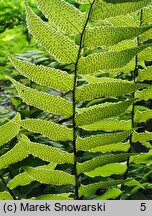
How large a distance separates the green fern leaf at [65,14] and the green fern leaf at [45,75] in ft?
0.30

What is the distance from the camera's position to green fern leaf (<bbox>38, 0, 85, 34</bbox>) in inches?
33.0

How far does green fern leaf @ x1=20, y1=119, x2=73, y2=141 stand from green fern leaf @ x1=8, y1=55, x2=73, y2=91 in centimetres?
8

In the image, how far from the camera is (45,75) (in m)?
0.90

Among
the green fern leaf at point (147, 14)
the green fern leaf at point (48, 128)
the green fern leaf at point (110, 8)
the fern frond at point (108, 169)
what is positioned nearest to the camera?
the green fern leaf at point (110, 8)

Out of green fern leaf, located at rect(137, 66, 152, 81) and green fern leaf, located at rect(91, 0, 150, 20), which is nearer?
green fern leaf, located at rect(91, 0, 150, 20)

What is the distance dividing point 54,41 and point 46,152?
246 millimetres

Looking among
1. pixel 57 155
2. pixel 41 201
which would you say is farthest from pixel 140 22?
pixel 41 201

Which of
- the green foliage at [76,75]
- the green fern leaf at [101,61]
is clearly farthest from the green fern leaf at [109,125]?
the green fern leaf at [101,61]

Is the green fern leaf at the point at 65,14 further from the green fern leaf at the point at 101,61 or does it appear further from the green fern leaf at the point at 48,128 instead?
the green fern leaf at the point at 48,128

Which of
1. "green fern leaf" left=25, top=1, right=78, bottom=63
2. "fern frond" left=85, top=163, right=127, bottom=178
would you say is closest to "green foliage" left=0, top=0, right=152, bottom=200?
"green fern leaf" left=25, top=1, right=78, bottom=63

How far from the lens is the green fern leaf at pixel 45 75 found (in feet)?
2.89

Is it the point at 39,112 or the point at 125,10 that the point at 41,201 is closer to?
the point at 125,10

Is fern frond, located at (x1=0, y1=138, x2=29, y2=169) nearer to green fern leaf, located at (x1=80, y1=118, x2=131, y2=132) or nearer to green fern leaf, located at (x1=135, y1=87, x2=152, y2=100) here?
green fern leaf, located at (x1=80, y1=118, x2=131, y2=132)

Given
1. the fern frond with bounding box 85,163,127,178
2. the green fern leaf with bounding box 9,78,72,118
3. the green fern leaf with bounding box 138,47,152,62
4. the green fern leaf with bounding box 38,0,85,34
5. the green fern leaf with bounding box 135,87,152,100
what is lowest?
the fern frond with bounding box 85,163,127,178
